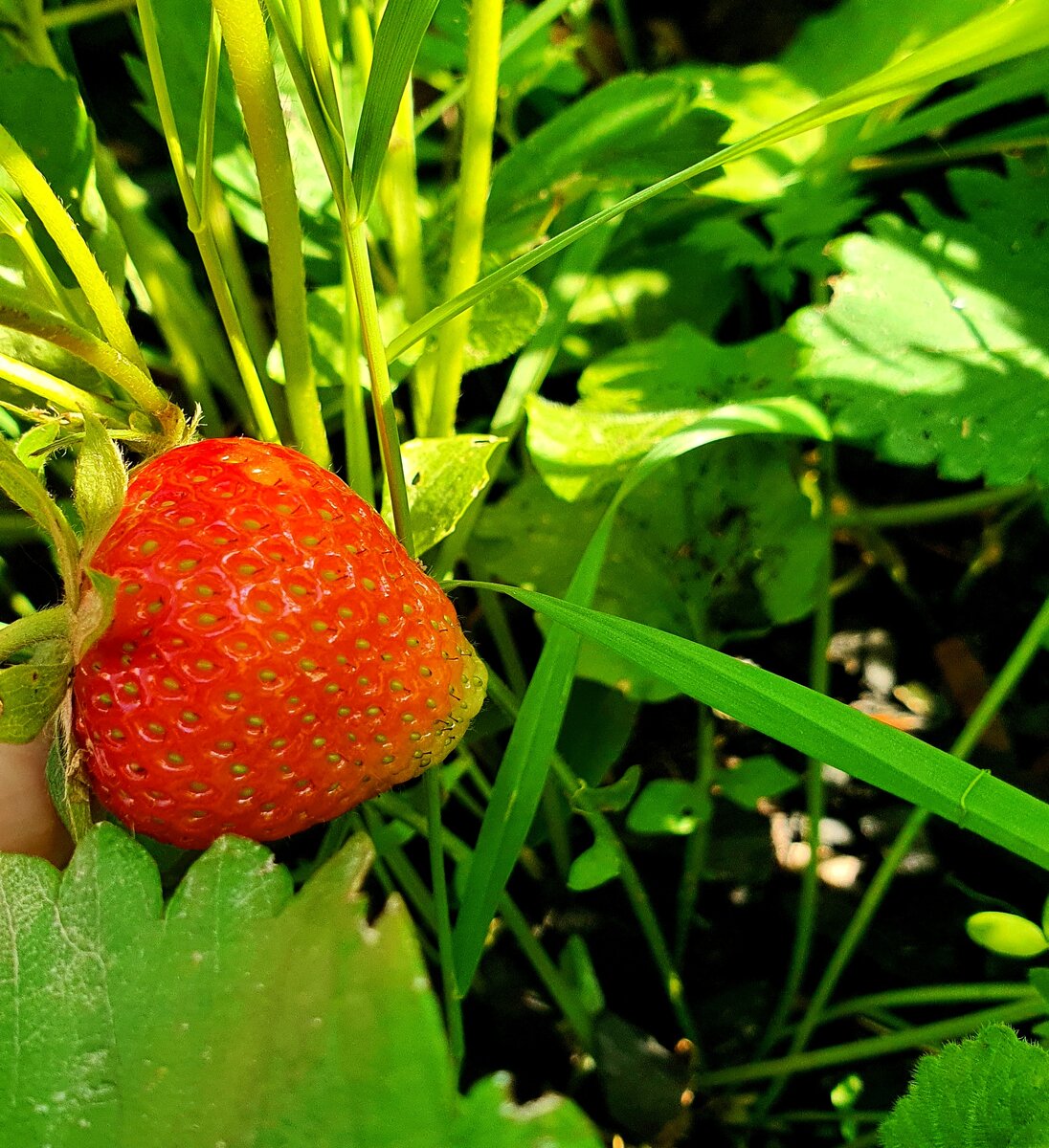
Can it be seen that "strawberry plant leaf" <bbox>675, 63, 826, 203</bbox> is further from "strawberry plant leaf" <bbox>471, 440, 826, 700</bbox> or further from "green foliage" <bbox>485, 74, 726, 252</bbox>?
"strawberry plant leaf" <bbox>471, 440, 826, 700</bbox>

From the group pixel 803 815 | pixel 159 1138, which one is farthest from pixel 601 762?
pixel 159 1138

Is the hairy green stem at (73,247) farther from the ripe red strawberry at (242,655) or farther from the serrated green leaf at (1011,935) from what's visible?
the serrated green leaf at (1011,935)

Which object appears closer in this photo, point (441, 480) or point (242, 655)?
point (242, 655)

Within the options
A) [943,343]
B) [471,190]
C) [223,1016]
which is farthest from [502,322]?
[223,1016]

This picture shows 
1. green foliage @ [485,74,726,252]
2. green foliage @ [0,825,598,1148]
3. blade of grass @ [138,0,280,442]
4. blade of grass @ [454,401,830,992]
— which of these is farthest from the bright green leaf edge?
green foliage @ [485,74,726,252]

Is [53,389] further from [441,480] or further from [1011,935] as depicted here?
[1011,935]

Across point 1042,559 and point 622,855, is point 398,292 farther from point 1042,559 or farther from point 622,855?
point 1042,559

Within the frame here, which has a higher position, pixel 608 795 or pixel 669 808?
pixel 608 795
